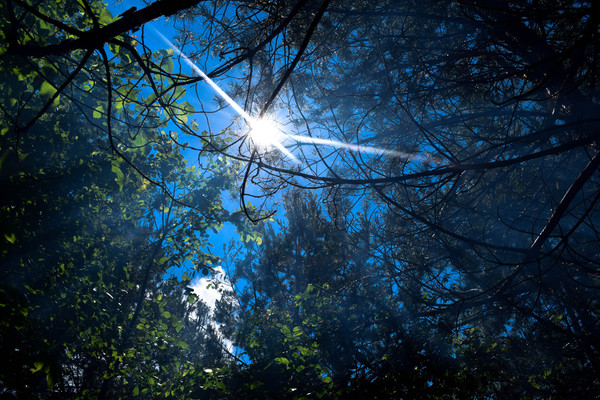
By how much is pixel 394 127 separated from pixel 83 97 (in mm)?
4426

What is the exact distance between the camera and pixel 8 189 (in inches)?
133

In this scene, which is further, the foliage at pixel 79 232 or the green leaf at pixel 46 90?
the foliage at pixel 79 232

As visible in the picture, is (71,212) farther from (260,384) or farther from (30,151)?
(260,384)

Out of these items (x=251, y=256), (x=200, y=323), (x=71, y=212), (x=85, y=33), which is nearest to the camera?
(x=85, y=33)

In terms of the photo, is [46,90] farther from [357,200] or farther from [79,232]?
[79,232]

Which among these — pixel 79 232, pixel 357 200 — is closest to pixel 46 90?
pixel 357 200

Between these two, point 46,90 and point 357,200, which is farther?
point 357,200

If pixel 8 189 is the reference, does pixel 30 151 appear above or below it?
above

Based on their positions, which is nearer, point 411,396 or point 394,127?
point 411,396

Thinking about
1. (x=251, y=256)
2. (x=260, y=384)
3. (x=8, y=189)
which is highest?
(x=251, y=256)

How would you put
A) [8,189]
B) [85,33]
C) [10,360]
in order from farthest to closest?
[8,189]
[10,360]
[85,33]

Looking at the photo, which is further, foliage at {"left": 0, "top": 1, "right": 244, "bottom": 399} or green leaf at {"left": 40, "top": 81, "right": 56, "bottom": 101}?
foliage at {"left": 0, "top": 1, "right": 244, "bottom": 399}

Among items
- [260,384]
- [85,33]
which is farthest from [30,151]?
[260,384]

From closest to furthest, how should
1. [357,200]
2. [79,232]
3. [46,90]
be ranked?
[46,90]
[357,200]
[79,232]
